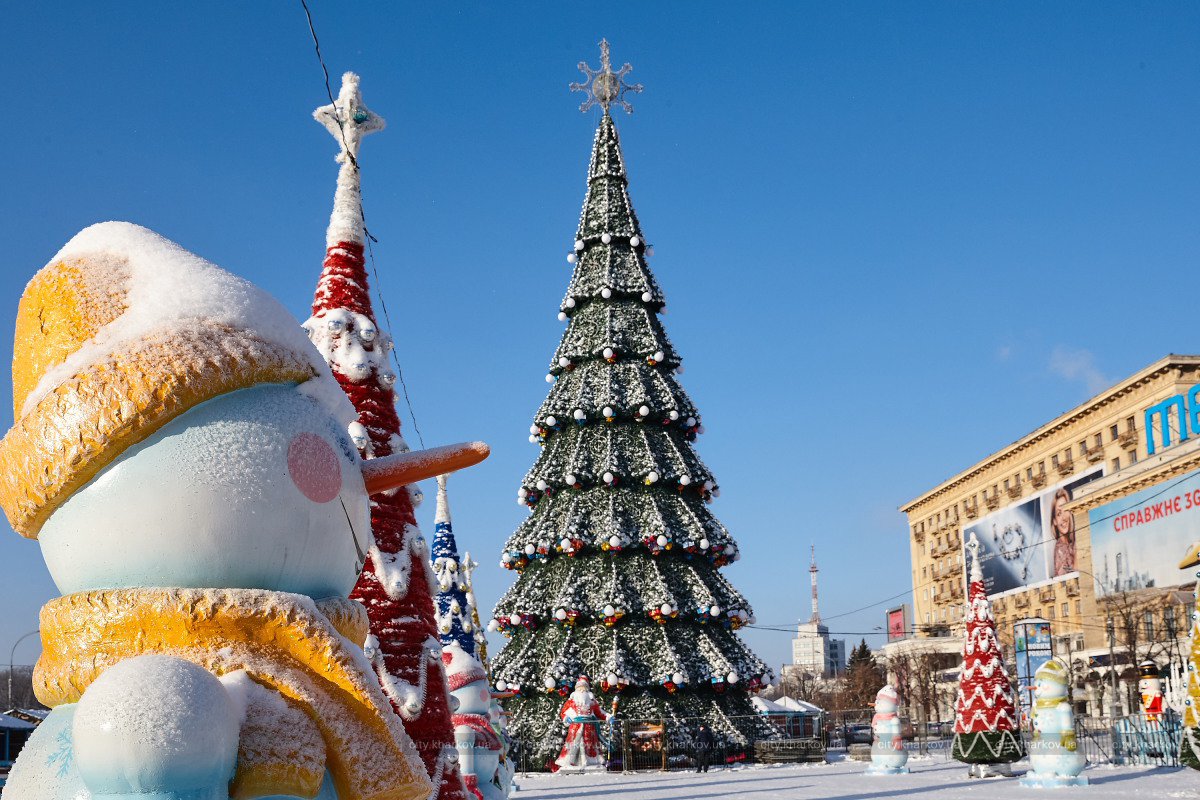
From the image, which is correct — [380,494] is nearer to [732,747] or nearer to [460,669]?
[460,669]

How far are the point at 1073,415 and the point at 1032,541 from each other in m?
7.60

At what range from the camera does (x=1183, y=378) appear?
4531 cm

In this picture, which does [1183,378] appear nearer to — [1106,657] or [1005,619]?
[1106,657]

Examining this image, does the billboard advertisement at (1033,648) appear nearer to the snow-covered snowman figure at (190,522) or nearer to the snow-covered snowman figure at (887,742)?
the snow-covered snowman figure at (887,742)

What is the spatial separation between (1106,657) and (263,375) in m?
49.0

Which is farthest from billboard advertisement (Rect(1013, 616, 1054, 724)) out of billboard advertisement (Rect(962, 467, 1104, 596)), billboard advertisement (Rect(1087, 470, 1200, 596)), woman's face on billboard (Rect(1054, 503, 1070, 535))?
billboard advertisement (Rect(962, 467, 1104, 596))

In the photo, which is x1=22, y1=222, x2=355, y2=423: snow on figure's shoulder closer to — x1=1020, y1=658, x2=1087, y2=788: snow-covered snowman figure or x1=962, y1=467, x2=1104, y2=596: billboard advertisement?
x1=1020, y1=658, x2=1087, y2=788: snow-covered snowman figure

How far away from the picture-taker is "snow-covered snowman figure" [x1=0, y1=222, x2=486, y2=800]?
2.84m

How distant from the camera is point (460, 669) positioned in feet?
26.5

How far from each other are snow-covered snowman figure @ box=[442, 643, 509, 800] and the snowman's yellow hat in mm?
4825

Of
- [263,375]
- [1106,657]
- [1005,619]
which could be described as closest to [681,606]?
[263,375]

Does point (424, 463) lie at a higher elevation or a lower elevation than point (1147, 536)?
lower

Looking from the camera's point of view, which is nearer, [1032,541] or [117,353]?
[117,353]

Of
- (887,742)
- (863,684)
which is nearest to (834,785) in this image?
(887,742)
